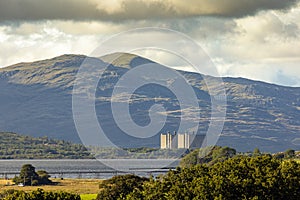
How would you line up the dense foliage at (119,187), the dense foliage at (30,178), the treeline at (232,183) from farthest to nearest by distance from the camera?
the dense foliage at (30,178), the dense foliage at (119,187), the treeline at (232,183)

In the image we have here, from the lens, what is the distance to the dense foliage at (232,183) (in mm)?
81875

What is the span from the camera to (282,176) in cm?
9262

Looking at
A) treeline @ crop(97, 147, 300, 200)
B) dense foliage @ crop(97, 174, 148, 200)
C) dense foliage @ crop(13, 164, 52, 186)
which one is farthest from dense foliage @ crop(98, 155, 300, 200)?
dense foliage @ crop(13, 164, 52, 186)

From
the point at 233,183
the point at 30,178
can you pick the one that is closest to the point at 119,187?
the point at 233,183

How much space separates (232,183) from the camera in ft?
275

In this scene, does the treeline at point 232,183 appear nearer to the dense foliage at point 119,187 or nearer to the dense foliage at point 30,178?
the dense foliage at point 119,187

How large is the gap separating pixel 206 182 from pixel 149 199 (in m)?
6.85

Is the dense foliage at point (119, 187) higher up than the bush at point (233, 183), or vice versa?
the bush at point (233, 183)

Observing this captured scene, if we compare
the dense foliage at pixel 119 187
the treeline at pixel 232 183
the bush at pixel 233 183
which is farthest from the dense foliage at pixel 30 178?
the bush at pixel 233 183

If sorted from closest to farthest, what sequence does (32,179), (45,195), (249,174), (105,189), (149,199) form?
(45,195) → (149,199) → (249,174) → (105,189) → (32,179)

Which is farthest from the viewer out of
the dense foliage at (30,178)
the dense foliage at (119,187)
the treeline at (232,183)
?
the dense foliage at (30,178)

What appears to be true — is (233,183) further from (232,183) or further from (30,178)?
(30,178)

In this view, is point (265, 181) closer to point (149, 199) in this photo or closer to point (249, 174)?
point (249, 174)

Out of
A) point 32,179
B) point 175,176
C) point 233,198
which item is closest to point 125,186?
point 175,176
